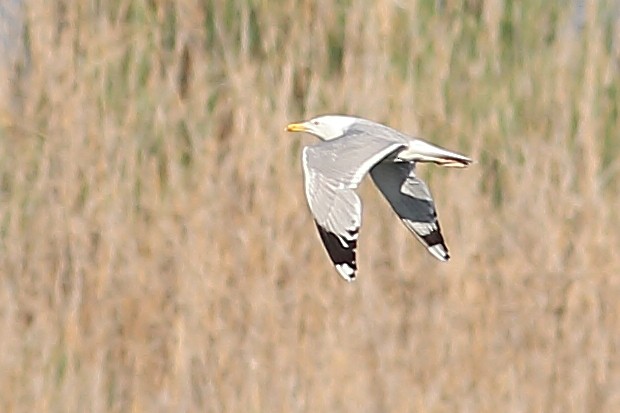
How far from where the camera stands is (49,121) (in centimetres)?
227

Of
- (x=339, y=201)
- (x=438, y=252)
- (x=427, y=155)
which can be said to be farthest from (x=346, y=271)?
(x=438, y=252)

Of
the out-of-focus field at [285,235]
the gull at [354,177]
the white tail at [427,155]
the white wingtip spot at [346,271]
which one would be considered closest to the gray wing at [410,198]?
the gull at [354,177]

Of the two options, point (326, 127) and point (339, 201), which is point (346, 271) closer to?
point (339, 201)

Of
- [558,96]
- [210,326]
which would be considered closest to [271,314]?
[210,326]

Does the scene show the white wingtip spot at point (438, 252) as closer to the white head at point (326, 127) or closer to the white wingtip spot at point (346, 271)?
the white head at point (326, 127)

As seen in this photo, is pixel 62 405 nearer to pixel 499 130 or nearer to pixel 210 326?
pixel 210 326

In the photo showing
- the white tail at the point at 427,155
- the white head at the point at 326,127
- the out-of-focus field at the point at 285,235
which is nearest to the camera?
the white tail at the point at 427,155

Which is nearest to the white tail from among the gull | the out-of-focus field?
the gull

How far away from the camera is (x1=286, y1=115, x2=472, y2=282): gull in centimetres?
127

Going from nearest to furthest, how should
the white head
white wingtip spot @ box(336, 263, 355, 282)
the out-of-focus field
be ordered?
1. white wingtip spot @ box(336, 263, 355, 282)
2. the white head
3. the out-of-focus field

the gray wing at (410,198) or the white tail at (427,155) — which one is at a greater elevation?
the white tail at (427,155)

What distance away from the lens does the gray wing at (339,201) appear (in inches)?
49.9

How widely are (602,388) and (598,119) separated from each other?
19.6 inches

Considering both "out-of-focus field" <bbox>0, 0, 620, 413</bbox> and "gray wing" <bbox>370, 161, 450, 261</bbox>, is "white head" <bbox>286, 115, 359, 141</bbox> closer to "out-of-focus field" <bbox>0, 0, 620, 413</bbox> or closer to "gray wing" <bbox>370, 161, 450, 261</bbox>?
"gray wing" <bbox>370, 161, 450, 261</bbox>
